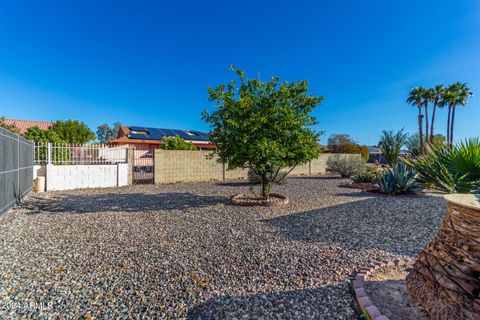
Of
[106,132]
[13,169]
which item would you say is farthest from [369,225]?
[106,132]

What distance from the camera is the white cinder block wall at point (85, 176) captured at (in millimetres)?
10242

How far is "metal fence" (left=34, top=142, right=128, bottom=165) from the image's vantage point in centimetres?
1022

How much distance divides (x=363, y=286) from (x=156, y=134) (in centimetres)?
2624

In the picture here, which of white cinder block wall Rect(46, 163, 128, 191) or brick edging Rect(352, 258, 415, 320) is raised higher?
white cinder block wall Rect(46, 163, 128, 191)

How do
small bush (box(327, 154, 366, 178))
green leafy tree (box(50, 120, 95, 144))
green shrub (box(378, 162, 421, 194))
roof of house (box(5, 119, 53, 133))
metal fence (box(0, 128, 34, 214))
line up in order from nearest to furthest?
metal fence (box(0, 128, 34, 214)) < green shrub (box(378, 162, 421, 194)) < small bush (box(327, 154, 366, 178)) < green leafy tree (box(50, 120, 95, 144)) < roof of house (box(5, 119, 53, 133))

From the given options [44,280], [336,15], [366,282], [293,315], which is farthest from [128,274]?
[336,15]

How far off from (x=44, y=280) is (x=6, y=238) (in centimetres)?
248

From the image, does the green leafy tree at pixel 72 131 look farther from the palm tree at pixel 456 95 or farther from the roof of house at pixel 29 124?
the palm tree at pixel 456 95

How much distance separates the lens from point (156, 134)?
2620cm

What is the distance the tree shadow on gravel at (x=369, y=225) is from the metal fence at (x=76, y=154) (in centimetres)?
963

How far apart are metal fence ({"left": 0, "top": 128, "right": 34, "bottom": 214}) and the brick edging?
25.3ft

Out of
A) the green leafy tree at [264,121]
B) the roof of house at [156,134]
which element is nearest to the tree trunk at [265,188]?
the green leafy tree at [264,121]

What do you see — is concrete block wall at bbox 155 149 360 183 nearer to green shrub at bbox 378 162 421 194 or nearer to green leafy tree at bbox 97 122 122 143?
green shrub at bbox 378 162 421 194

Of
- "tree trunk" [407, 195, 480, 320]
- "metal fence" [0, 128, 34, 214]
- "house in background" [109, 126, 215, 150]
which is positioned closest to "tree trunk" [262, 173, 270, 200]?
"tree trunk" [407, 195, 480, 320]
